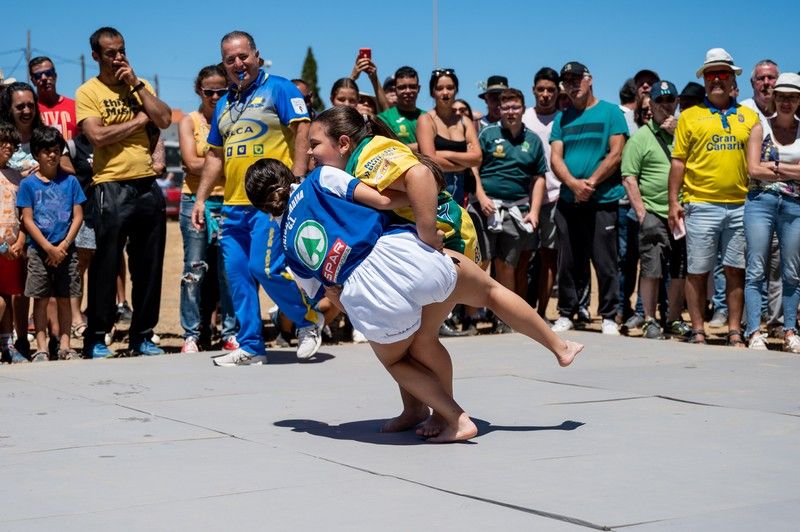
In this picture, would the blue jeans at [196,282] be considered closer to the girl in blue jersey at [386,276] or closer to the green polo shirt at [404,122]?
the green polo shirt at [404,122]

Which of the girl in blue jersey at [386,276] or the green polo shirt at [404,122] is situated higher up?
the green polo shirt at [404,122]

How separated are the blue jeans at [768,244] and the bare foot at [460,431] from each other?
14.9 feet

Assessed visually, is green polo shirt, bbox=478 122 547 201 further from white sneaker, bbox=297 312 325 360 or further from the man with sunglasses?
the man with sunglasses

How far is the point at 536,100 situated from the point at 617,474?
7587 mm

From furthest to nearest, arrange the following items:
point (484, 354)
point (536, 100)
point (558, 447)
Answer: point (536, 100) → point (484, 354) → point (558, 447)

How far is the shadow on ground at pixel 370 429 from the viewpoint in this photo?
223 inches

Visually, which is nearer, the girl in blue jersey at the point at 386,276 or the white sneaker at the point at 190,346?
the girl in blue jersey at the point at 386,276

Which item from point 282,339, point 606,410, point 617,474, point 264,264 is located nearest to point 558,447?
point 617,474

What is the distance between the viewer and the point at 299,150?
850 centimetres

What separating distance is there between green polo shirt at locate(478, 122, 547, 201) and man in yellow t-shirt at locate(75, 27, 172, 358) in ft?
10.0

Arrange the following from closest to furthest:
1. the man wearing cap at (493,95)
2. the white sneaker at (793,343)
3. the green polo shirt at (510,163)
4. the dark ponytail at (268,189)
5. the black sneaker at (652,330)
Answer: the dark ponytail at (268,189) < the white sneaker at (793,343) < the black sneaker at (652,330) < the green polo shirt at (510,163) < the man wearing cap at (493,95)

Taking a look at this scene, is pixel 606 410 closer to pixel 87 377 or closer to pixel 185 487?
pixel 185 487

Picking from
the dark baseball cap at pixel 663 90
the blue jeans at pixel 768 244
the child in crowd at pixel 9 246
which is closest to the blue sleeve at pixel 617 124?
the dark baseball cap at pixel 663 90

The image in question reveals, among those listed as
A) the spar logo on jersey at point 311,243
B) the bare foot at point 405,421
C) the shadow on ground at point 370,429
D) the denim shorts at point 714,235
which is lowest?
the shadow on ground at point 370,429
